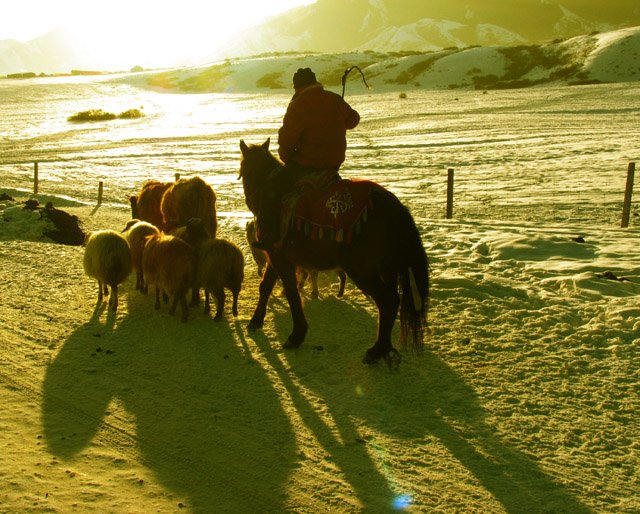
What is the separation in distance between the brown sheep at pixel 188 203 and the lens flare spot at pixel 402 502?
5.64m

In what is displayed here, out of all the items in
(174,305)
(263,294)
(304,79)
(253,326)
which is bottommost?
(253,326)

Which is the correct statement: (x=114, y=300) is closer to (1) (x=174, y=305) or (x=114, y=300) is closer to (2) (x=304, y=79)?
(1) (x=174, y=305)

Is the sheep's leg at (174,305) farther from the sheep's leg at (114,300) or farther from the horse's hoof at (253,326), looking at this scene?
the horse's hoof at (253,326)

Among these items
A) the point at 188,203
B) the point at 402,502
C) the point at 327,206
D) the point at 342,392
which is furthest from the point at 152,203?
the point at 402,502

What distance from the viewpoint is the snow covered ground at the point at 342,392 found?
409cm

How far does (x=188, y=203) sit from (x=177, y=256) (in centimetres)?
163

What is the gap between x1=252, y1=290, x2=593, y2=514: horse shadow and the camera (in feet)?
13.3

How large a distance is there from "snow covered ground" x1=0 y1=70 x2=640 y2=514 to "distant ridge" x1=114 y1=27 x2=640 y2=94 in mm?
57198

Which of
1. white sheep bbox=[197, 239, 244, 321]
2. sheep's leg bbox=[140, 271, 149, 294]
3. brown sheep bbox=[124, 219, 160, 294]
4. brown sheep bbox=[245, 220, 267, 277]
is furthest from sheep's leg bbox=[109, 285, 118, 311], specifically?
brown sheep bbox=[245, 220, 267, 277]

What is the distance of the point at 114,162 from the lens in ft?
81.5

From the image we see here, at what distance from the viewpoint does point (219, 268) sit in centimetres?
734

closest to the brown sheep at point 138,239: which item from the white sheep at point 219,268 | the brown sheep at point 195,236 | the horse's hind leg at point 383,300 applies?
the brown sheep at point 195,236

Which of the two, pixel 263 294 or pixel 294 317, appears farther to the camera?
pixel 263 294

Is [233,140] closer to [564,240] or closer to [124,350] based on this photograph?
[564,240]
